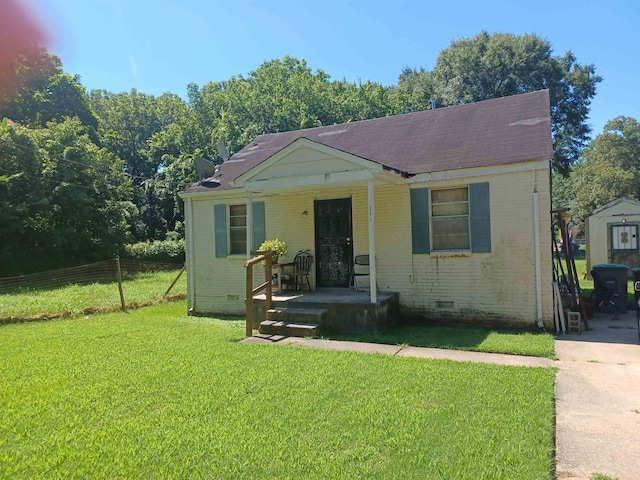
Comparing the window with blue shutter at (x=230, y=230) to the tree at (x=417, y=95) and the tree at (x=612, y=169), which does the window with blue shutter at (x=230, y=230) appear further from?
the tree at (x=612, y=169)

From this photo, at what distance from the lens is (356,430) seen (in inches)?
138

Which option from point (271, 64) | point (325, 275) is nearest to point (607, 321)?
point (325, 275)

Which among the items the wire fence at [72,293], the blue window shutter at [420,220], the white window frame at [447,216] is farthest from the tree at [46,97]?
the white window frame at [447,216]

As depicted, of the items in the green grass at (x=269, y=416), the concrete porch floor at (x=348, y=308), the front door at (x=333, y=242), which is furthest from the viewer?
the front door at (x=333, y=242)

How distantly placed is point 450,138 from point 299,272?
451 centimetres

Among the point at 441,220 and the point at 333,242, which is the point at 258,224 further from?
the point at 441,220

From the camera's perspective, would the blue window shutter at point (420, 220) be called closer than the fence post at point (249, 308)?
No

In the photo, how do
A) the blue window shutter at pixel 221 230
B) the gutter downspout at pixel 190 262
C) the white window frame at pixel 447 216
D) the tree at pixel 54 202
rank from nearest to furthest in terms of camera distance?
the white window frame at pixel 447 216 < the blue window shutter at pixel 221 230 < the gutter downspout at pixel 190 262 < the tree at pixel 54 202

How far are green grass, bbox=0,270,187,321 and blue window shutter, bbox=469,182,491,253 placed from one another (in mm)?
8853

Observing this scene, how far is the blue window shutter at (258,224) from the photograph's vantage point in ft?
34.8

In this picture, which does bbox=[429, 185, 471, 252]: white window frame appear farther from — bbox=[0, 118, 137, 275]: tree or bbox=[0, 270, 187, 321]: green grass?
bbox=[0, 118, 137, 275]: tree

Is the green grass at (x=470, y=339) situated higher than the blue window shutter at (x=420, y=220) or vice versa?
the blue window shutter at (x=420, y=220)

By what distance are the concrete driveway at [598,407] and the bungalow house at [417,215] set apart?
148 cm

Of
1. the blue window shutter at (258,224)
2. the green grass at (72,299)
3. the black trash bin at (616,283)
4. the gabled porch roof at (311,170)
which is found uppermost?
the gabled porch roof at (311,170)
